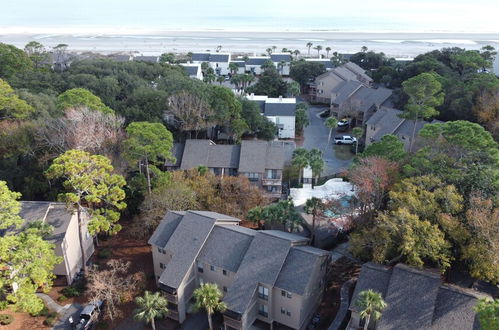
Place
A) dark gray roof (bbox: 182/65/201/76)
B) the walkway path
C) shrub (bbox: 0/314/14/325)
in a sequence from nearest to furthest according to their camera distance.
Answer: shrub (bbox: 0/314/14/325) → the walkway path → dark gray roof (bbox: 182/65/201/76)

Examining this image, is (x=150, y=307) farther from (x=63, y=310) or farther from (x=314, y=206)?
(x=314, y=206)

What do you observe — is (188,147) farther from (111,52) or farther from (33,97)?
(111,52)

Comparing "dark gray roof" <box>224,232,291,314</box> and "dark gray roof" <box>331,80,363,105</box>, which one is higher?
"dark gray roof" <box>331,80,363,105</box>

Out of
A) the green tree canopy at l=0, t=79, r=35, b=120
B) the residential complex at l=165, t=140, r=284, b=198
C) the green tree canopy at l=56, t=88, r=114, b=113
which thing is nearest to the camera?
the green tree canopy at l=56, t=88, r=114, b=113

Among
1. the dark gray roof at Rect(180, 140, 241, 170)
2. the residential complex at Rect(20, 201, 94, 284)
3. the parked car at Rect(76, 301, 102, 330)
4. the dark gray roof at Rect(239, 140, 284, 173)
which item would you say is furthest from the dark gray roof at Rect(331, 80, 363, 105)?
the parked car at Rect(76, 301, 102, 330)

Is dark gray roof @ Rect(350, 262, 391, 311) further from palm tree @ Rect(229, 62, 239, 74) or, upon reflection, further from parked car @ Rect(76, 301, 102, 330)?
palm tree @ Rect(229, 62, 239, 74)

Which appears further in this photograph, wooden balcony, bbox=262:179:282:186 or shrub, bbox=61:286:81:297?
wooden balcony, bbox=262:179:282:186

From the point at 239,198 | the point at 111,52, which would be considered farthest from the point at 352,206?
the point at 111,52

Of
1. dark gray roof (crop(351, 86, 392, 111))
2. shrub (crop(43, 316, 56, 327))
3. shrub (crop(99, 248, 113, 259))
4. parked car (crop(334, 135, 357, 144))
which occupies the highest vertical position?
dark gray roof (crop(351, 86, 392, 111))
